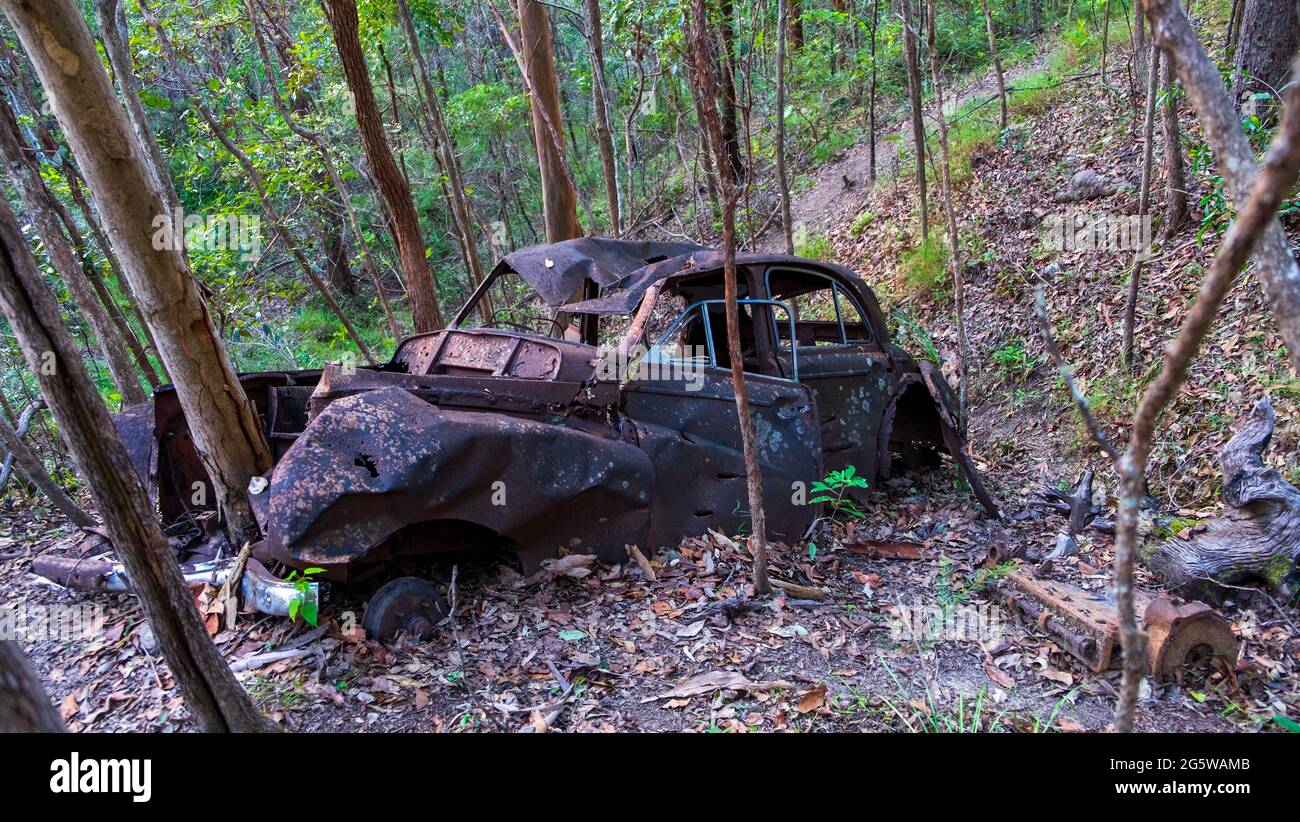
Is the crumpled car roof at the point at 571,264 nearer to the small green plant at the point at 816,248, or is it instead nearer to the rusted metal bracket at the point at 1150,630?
the rusted metal bracket at the point at 1150,630

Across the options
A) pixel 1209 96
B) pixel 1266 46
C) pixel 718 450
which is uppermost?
pixel 1266 46

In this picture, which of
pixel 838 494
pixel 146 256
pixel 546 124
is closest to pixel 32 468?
pixel 146 256

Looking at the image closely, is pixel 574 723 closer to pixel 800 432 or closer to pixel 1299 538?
pixel 800 432

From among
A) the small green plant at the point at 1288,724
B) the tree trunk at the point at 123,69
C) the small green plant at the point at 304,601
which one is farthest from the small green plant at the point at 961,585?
the tree trunk at the point at 123,69

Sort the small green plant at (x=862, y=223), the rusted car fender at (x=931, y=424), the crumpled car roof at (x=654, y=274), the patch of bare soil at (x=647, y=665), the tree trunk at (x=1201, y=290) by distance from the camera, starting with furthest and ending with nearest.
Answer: the small green plant at (x=862, y=223) → the rusted car fender at (x=931, y=424) → the crumpled car roof at (x=654, y=274) → the patch of bare soil at (x=647, y=665) → the tree trunk at (x=1201, y=290)

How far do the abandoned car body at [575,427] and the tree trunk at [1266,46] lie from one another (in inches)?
138

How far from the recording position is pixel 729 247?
3658mm

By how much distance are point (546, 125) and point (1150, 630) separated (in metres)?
7.75

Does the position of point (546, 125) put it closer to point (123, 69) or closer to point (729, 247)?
point (123, 69)

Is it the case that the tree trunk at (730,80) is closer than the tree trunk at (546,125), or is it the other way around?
the tree trunk at (546,125)

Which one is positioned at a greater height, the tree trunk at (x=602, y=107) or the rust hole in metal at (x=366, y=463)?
the tree trunk at (x=602, y=107)

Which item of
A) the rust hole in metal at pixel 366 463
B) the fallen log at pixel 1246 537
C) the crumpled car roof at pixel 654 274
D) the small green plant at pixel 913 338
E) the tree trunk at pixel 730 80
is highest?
the tree trunk at pixel 730 80

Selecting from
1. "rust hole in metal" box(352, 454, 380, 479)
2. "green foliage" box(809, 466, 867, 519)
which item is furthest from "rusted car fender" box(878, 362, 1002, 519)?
"rust hole in metal" box(352, 454, 380, 479)

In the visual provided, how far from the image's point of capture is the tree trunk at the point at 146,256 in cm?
318
